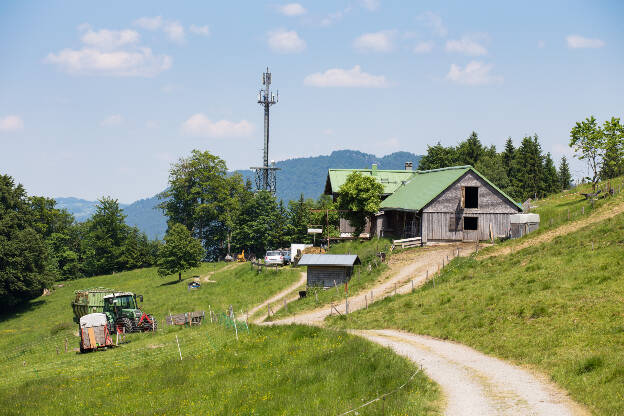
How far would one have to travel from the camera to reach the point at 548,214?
58.8 meters

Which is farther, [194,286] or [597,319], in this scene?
[194,286]

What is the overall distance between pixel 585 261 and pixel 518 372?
14.5m

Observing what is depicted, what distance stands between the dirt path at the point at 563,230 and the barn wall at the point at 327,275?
36.0ft

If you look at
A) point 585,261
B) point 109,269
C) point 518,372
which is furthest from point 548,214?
point 109,269

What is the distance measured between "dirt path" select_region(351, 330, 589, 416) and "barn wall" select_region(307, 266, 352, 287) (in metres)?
20.5

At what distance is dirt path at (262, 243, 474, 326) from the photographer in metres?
35.6

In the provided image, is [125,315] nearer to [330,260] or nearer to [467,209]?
[330,260]

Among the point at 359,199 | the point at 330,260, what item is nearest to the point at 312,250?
the point at 359,199

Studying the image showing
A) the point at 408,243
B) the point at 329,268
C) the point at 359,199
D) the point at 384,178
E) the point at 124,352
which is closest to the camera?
the point at 124,352

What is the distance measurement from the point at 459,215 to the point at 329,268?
53.2 feet

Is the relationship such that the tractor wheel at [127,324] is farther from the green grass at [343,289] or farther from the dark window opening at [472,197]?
the dark window opening at [472,197]

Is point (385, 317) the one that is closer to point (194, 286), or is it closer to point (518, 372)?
point (518, 372)

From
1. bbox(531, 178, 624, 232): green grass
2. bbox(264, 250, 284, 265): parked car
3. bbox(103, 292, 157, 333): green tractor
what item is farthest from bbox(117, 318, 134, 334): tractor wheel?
bbox(531, 178, 624, 232): green grass

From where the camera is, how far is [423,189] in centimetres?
5697
